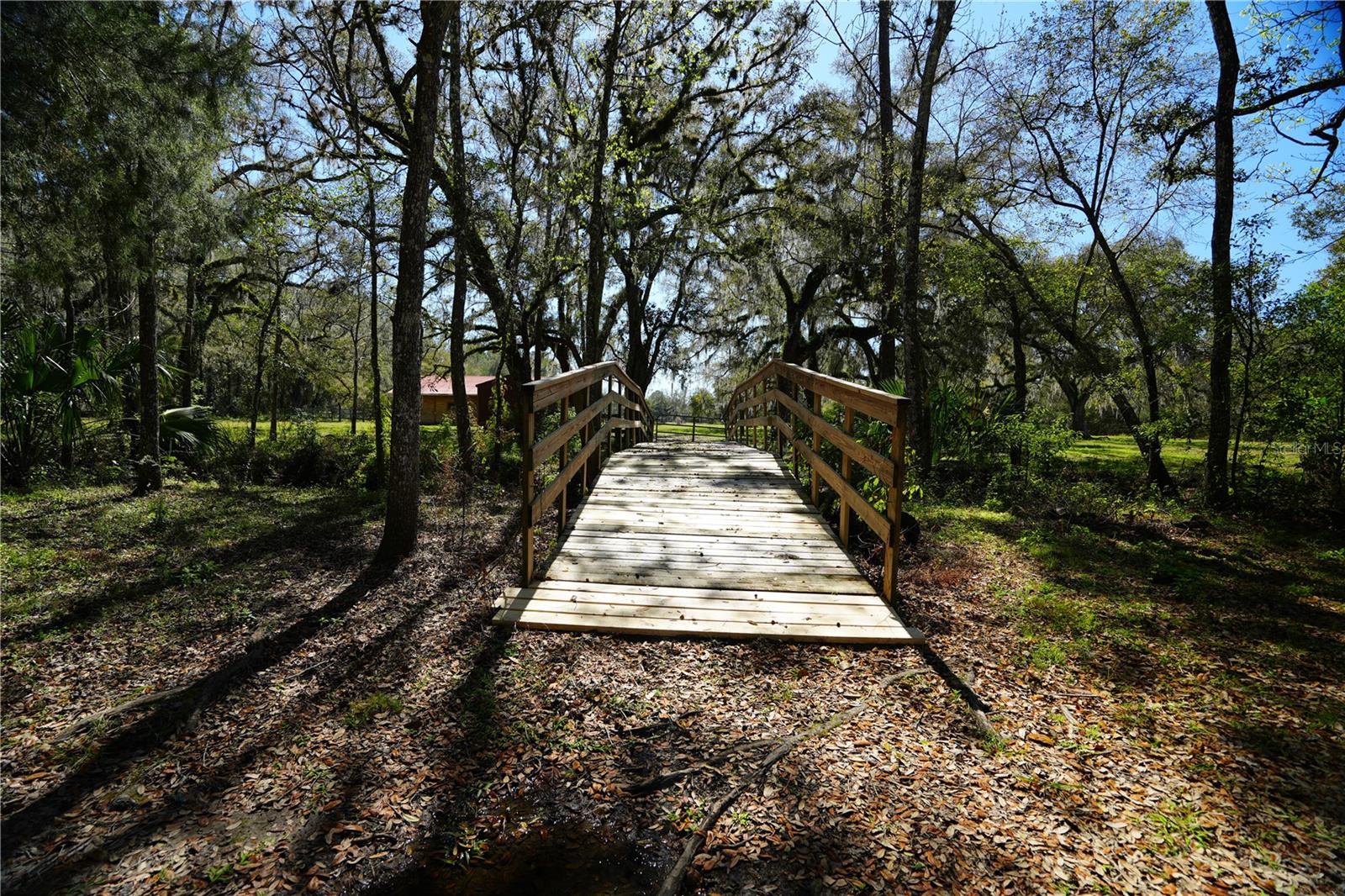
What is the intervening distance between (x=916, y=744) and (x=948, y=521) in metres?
5.04

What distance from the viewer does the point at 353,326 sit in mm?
20281

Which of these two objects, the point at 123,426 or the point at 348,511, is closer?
the point at 348,511

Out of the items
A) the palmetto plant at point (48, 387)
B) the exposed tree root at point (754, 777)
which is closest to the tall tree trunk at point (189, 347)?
the palmetto plant at point (48, 387)

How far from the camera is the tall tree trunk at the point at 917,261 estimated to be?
7.46 meters

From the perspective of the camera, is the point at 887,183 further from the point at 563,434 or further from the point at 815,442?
the point at 563,434

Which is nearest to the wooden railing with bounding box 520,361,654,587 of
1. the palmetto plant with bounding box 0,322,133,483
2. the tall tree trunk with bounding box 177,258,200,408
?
the palmetto plant with bounding box 0,322,133,483

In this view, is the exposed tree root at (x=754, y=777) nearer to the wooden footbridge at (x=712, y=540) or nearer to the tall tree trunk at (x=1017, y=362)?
the wooden footbridge at (x=712, y=540)

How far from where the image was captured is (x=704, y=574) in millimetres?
4434

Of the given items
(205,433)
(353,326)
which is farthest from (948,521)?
(353,326)

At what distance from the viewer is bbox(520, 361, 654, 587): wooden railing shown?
3896 mm

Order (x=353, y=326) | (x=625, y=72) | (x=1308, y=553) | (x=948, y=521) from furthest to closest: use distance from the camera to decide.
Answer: (x=353, y=326)
(x=625, y=72)
(x=948, y=521)
(x=1308, y=553)

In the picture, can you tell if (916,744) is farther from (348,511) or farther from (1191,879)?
(348,511)

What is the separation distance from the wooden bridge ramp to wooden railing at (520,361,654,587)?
1.23 ft

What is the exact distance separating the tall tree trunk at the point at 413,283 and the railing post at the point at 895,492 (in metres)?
3.66
